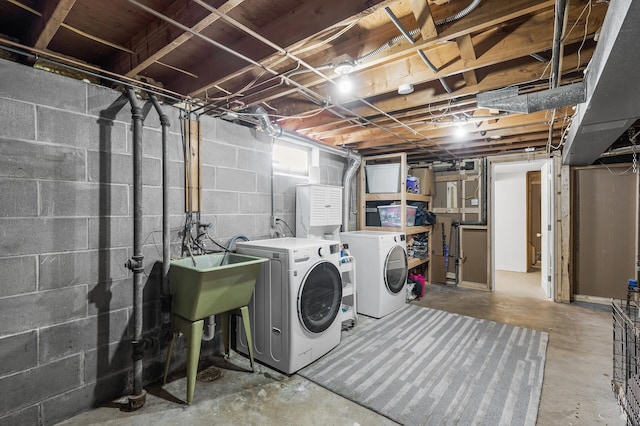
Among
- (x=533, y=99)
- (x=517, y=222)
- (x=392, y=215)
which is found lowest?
(x=517, y=222)

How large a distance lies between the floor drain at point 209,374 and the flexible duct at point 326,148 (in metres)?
2.17

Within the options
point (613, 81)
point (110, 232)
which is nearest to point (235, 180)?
point (110, 232)

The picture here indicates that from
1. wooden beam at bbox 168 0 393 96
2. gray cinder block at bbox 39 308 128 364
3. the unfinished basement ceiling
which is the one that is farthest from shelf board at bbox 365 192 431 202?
gray cinder block at bbox 39 308 128 364

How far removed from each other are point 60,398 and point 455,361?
2.87 metres

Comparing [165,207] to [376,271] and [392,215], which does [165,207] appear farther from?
[392,215]

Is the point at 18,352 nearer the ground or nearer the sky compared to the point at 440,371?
nearer the sky

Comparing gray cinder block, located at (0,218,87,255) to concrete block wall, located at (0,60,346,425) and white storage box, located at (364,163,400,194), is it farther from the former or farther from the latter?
white storage box, located at (364,163,400,194)

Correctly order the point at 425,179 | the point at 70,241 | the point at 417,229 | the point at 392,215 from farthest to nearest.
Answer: the point at 425,179, the point at 417,229, the point at 392,215, the point at 70,241

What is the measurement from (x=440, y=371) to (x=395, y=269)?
4.99 ft

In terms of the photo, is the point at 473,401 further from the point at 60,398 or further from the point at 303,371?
the point at 60,398

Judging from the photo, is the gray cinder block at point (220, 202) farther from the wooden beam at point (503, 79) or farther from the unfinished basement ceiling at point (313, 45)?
the wooden beam at point (503, 79)

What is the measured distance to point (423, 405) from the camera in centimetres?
200

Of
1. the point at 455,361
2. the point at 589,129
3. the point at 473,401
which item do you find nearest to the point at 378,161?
the point at 589,129

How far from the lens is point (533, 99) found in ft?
6.68
